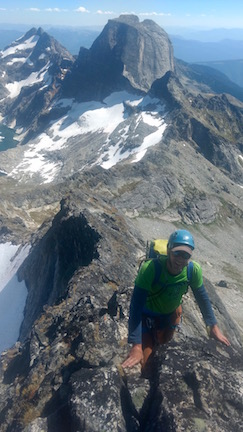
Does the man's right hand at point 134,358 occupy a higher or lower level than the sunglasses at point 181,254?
lower

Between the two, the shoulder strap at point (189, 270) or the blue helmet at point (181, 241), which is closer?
the blue helmet at point (181, 241)

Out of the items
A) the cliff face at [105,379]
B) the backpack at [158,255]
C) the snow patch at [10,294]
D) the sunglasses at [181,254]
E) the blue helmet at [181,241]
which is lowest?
the snow patch at [10,294]

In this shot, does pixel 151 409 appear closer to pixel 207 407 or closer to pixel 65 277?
pixel 207 407

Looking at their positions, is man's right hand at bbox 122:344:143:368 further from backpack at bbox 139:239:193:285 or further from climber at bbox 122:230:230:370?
backpack at bbox 139:239:193:285

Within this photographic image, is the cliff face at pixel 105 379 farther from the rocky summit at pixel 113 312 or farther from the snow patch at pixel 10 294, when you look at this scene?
the snow patch at pixel 10 294

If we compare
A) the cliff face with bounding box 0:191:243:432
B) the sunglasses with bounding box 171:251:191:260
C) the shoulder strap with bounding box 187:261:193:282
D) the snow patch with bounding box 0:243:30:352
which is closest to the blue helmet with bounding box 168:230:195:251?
the sunglasses with bounding box 171:251:191:260

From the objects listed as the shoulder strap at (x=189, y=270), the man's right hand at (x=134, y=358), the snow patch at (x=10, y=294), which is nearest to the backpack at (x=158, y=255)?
the shoulder strap at (x=189, y=270)

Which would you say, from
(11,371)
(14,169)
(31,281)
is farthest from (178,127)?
(11,371)
